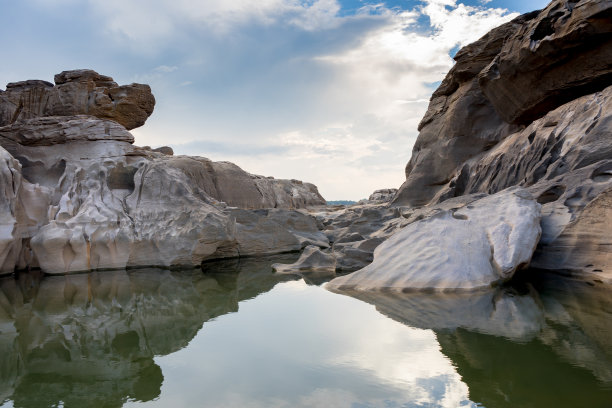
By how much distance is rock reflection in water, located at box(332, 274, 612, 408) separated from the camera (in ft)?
7.03

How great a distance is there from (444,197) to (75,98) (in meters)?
11.5

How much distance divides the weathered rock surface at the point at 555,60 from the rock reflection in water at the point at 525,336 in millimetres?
4671

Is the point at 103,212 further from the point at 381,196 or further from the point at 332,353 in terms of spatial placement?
the point at 381,196

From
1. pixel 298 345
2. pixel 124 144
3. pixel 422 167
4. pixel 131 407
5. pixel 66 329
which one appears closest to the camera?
pixel 131 407

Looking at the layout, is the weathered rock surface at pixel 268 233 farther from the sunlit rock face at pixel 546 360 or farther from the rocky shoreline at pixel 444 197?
the sunlit rock face at pixel 546 360

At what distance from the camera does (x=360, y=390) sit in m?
2.26

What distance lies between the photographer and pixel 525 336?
9.87ft

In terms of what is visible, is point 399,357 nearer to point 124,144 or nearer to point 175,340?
point 175,340

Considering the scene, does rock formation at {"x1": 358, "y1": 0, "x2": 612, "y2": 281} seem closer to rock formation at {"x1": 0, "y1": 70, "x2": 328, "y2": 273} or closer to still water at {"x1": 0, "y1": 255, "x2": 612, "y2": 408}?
still water at {"x1": 0, "y1": 255, "x2": 612, "y2": 408}

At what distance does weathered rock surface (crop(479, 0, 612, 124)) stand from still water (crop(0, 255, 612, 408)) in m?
4.71

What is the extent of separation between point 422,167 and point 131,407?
12075 mm

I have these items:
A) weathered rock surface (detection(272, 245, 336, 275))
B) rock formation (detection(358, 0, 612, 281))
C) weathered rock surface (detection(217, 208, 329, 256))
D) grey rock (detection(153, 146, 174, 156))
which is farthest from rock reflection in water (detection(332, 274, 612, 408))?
grey rock (detection(153, 146, 174, 156))

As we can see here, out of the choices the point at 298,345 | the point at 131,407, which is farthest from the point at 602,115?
the point at 131,407

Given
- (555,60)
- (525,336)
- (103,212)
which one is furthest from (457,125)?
(525,336)
